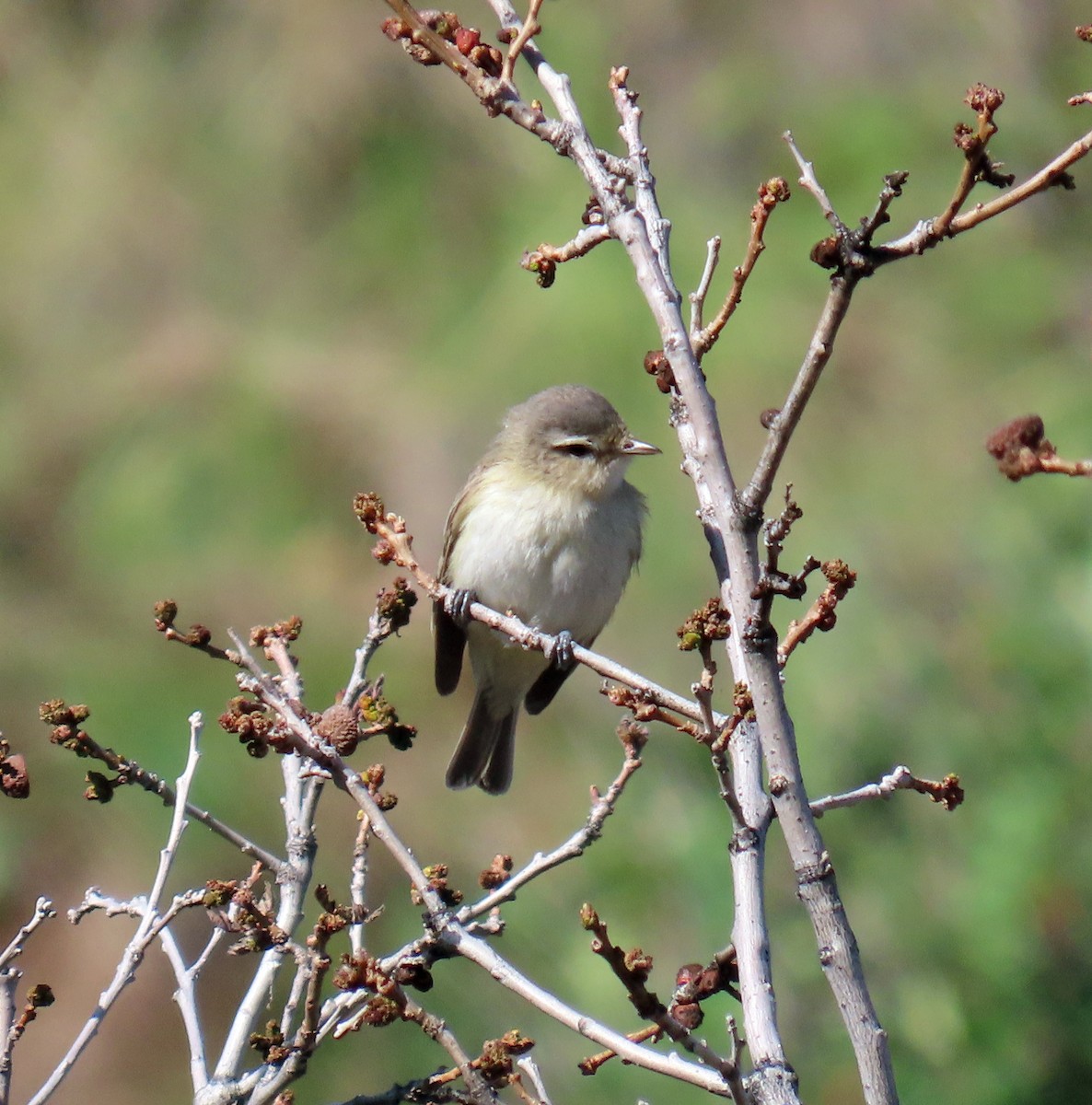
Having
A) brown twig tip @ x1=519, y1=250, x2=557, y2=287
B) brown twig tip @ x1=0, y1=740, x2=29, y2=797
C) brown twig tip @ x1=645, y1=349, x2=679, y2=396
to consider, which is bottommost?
brown twig tip @ x1=0, y1=740, x2=29, y2=797

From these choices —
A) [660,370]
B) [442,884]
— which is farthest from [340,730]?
[660,370]

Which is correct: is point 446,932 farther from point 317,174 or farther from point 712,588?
point 317,174

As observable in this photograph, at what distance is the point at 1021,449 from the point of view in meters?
1.48

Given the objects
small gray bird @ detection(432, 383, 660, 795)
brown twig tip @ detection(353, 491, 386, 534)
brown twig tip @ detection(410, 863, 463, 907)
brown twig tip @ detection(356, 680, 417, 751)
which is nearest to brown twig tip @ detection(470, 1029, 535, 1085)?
brown twig tip @ detection(410, 863, 463, 907)

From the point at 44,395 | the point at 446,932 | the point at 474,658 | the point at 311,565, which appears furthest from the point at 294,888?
the point at 44,395

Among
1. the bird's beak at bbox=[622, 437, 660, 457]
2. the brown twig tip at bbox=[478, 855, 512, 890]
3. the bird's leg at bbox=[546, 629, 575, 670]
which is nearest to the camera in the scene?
the brown twig tip at bbox=[478, 855, 512, 890]

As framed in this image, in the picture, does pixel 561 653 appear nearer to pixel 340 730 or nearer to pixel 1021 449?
pixel 340 730

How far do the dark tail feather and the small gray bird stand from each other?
1.42 feet

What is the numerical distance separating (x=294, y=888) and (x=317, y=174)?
769 cm

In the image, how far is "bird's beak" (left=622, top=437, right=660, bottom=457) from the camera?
4.28 metres

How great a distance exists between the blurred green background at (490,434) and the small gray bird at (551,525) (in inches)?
23.4

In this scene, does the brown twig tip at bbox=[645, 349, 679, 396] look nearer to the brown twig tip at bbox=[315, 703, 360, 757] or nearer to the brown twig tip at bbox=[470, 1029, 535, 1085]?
the brown twig tip at bbox=[315, 703, 360, 757]

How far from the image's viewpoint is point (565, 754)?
25.0ft

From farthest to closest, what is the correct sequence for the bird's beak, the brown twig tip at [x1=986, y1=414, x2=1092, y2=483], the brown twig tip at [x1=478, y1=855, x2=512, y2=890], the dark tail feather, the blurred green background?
1. the dark tail feather
2. the bird's beak
3. the blurred green background
4. the brown twig tip at [x1=478, y1=855, x2=512, y2=890]
5. the brown twig tip at [x1=986, y1=414, x2=1092, y2=483]
